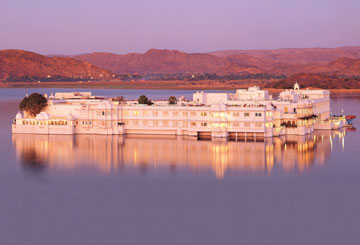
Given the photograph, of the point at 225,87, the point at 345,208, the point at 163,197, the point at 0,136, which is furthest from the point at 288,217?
the point at 225,87


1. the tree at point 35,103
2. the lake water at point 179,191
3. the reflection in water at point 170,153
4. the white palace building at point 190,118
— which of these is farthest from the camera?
the tree at point 35,103

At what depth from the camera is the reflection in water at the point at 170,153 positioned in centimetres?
3750

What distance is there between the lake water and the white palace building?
206 centimetres

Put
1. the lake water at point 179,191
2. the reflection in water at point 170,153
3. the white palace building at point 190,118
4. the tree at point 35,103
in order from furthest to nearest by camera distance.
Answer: the tree at point 35,103 → the white palace building at point 190,118 → the reflection in water at point 170,153 → the lake water at point 179,191

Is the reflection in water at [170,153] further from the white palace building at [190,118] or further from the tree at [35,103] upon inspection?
the tree at [35,103]

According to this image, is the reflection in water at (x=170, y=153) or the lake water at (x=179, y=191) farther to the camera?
the reflection in water at (x=170, y=153)

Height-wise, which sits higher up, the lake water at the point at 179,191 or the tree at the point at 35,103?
the tree at the point at 35,103

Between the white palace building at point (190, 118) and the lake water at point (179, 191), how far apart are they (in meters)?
2.06

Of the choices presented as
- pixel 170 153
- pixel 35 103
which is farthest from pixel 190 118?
pixel 35 103

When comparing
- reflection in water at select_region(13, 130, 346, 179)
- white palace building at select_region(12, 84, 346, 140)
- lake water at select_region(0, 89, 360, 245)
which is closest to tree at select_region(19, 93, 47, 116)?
white palace building at select_region(12, 84, 346, 140)

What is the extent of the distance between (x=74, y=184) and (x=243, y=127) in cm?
1826

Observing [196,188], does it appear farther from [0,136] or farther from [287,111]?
[0,136]

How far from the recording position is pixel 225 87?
6949 inches

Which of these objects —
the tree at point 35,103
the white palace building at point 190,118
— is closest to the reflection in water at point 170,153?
the white palace building at point 190,118
